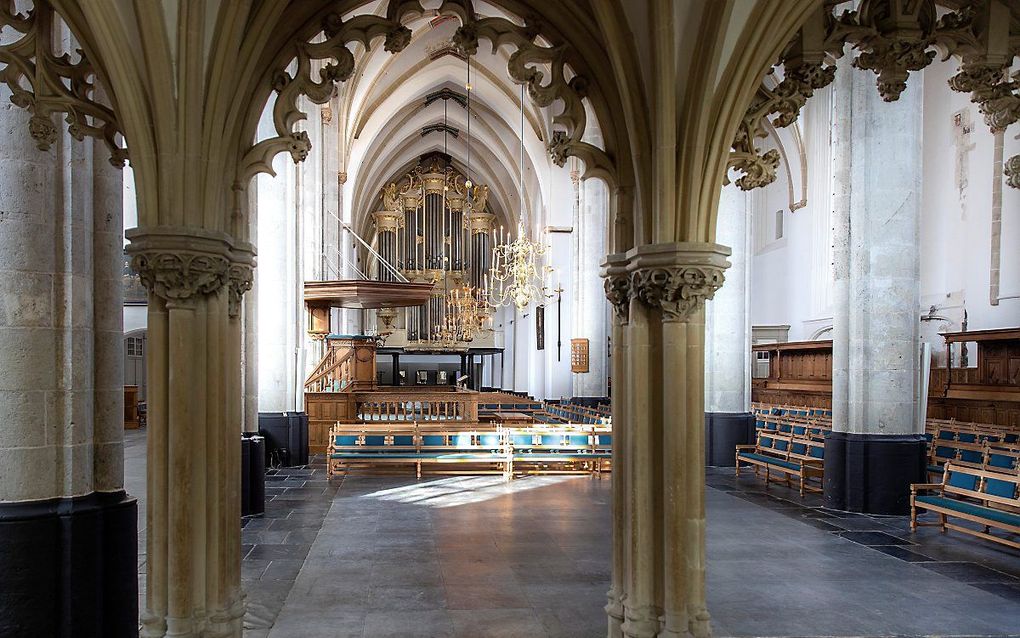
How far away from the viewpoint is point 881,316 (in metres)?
9.40

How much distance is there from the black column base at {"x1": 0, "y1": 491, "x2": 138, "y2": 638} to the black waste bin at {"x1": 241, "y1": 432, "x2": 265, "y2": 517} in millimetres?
4061

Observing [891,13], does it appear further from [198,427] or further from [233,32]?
[198,427]

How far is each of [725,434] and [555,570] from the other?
8.36 metres


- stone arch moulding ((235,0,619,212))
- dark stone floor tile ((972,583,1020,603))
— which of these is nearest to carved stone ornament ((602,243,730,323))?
stone arch moulding ((235,0,619,212))

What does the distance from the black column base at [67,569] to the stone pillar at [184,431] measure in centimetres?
48

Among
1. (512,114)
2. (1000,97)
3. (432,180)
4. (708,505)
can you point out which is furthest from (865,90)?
(432,180)

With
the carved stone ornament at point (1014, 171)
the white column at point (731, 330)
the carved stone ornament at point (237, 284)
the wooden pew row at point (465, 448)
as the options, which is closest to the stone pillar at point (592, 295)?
the white column at point (731, 330)

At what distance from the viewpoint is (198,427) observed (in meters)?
4.38

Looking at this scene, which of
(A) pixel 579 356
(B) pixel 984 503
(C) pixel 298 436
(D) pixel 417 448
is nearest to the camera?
(B) pixel 984 503

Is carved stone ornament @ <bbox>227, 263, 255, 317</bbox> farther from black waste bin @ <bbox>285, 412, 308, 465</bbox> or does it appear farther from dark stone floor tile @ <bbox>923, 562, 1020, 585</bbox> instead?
black waste bin @ <bbox>285, 412, 308, 465</bbox>

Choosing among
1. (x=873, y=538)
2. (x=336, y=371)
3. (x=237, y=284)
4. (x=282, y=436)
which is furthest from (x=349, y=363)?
(x=237, y=284)

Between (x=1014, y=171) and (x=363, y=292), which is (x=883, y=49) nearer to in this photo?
(x=1014, y=171)

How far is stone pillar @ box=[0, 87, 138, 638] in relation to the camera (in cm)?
442

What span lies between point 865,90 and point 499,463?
23.9 ft
